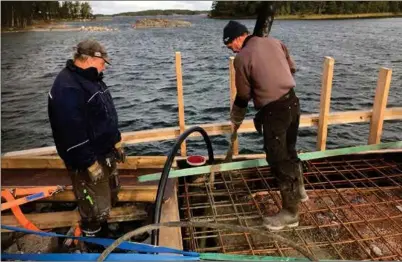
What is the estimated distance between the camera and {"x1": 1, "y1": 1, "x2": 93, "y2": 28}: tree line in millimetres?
78431

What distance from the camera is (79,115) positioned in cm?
369

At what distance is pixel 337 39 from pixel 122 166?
43048 millimetres

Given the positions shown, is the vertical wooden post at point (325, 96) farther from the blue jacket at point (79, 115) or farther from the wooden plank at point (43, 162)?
the blue jacket at point (79, 115)

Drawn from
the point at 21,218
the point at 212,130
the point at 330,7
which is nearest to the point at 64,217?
the point at 21,218

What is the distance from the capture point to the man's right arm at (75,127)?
11.9 ft

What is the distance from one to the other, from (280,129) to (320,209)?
5.00ft

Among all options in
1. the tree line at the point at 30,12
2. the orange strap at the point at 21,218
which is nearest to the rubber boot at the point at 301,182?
the orange strap at the point at 21,218

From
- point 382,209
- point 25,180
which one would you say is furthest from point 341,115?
point 25,180

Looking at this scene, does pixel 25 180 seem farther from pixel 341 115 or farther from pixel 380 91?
pixel 380 91

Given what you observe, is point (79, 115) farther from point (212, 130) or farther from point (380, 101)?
point (380, 101)

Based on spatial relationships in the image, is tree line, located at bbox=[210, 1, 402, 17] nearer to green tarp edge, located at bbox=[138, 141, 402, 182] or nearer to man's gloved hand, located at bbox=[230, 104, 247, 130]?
green tarp edge, located at bbox=[138, 141, 402, 182]

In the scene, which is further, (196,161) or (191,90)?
(191,90)

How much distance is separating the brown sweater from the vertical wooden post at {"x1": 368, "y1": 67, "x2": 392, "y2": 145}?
3152 mm

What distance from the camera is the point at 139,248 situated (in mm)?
3568
